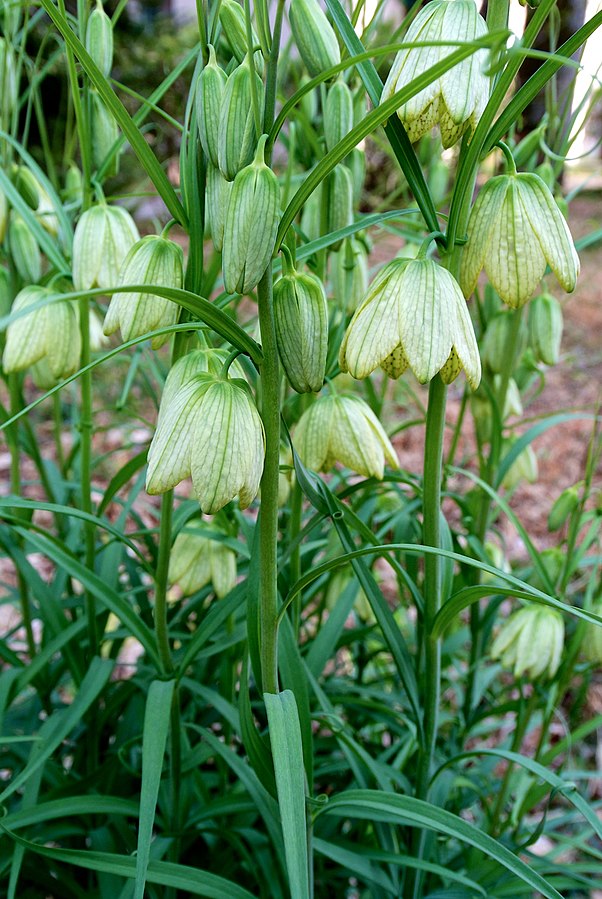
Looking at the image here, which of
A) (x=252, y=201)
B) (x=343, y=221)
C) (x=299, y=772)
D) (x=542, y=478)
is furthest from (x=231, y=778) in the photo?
(x=542, y=478)

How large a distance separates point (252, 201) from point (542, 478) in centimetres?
224

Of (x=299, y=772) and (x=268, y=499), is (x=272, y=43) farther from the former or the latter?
(x=299, y=772)

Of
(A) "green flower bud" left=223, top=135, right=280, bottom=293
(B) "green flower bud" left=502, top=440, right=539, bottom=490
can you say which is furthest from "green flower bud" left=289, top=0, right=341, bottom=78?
(B) "green flower bud" left=502, top=440, right=539, bottom=490

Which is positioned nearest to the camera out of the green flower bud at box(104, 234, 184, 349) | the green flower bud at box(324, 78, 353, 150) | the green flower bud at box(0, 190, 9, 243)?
the green flower bud at box(104, 234, 184, 349)

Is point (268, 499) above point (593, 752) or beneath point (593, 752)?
above

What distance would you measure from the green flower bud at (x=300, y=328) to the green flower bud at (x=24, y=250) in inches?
19.8

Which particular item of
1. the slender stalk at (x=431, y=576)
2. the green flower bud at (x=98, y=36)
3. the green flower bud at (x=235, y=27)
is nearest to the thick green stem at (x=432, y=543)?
the slender stalk at (x=431, y=576)

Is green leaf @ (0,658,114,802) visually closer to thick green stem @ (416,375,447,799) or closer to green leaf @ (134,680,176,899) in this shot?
green leaf @ (134,680,176,899)

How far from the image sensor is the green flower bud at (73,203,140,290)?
893 millimetres

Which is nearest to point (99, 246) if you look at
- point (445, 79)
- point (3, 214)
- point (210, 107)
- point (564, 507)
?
point (3, 214)

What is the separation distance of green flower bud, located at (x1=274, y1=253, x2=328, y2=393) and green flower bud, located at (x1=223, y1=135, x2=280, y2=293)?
0.19 feet

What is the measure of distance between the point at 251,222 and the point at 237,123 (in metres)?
0.07

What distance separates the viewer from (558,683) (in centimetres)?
116

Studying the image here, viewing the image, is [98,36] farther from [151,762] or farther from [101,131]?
[151,762]
